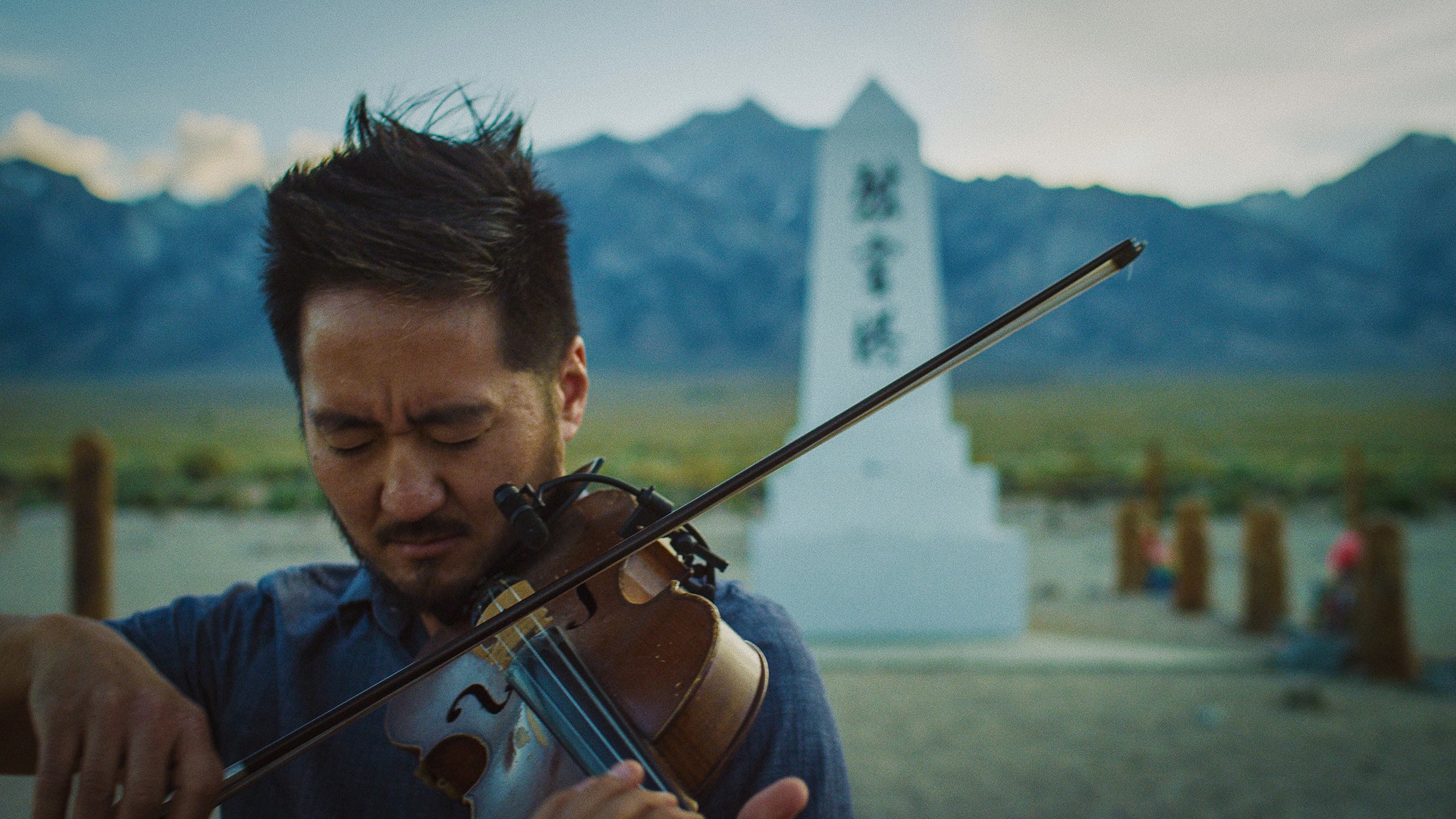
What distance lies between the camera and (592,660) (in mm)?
960

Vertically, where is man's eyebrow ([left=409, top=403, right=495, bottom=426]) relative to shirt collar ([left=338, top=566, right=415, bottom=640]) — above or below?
above

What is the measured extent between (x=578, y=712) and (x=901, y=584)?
20.2 ft

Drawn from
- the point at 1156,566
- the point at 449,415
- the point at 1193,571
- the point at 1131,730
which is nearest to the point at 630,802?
the point at 449,415

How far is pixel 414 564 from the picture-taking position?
104 centimetres

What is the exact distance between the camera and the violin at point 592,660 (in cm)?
86

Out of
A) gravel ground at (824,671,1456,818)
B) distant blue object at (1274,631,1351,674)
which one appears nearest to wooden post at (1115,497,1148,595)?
distant blue object at (1274,631,1351,674)

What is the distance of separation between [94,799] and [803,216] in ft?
257

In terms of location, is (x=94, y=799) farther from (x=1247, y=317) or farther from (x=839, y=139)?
(x=1247, y=317)

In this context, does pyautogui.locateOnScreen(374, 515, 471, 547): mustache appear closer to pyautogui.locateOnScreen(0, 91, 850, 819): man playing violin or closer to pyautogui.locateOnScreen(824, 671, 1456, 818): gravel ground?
pyautogui.locateOnScreen(0, 91, 850, 819): man playing violin

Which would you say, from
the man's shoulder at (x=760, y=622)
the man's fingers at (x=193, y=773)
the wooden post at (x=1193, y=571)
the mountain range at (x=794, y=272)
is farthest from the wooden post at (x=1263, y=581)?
the mountain range at (x=794, y=272)

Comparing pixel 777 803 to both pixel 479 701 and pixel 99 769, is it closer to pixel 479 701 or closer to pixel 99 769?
pixel 479 701

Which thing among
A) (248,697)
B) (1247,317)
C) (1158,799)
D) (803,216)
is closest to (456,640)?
(248,697)

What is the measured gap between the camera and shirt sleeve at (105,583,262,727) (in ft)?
3.89

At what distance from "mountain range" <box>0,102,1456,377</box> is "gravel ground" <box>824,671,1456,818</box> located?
42.9 metres
